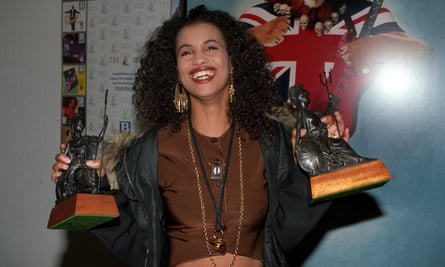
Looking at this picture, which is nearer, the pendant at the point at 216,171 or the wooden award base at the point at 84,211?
the wooden award base at the point at 84,211

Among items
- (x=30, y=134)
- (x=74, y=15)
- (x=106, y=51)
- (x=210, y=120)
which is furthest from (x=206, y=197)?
(x=30, y=134)

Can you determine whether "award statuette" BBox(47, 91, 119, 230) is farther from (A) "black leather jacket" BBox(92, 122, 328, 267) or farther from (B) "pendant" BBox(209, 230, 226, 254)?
(B) "pendant" BBox(209, 230, 226, 254)

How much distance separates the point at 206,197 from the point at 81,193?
414 mm

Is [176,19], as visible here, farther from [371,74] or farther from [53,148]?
[53,148]

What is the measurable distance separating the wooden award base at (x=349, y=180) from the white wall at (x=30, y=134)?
176 centimetres

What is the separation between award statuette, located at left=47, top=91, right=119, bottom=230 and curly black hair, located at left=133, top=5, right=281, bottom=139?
28 cm

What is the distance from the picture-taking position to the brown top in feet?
4.97

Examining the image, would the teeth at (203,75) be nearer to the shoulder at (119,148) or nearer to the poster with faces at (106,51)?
the shoulder at (119,148)

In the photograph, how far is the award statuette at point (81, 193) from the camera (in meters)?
1.37

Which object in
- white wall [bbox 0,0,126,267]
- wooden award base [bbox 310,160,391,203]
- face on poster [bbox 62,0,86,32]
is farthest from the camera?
white wall [bbox 0,0,126,267]

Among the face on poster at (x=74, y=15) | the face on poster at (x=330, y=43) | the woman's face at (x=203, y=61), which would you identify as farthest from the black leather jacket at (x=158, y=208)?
the face on poster at (x=74, y=15)

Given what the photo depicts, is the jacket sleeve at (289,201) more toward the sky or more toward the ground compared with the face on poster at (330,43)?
more toward the ground

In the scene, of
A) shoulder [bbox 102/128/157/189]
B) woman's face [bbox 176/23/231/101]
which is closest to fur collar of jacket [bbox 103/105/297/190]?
shoulder [bbox 102/128/157/189]

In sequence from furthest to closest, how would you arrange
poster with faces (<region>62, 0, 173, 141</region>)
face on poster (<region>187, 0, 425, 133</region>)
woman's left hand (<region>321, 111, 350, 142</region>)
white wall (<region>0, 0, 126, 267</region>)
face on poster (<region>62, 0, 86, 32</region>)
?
1. white wall (<region>0, 0, 126, 267</region>)
2. face on poster (<region>62, 0, 86, 32</region>)
3. poster with faces (<region>62, 0, 173, 141</region>)
4. face on poster (<region>187, 0, 425, 133</region>)
5. woman's left hand (<region>321, 111, 350, 142</region>)
